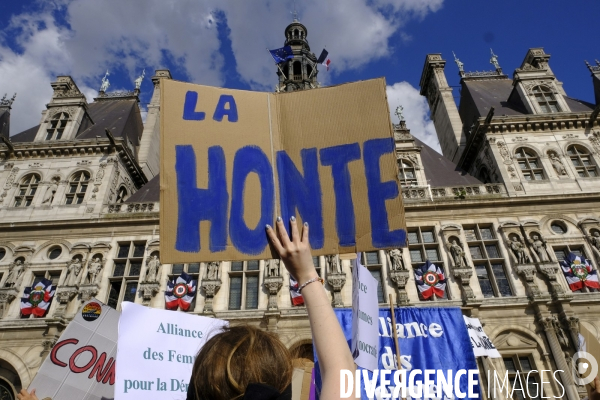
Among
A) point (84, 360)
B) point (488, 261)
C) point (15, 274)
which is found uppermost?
point (15, 274)

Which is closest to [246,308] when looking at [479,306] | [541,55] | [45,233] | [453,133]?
[479,306]

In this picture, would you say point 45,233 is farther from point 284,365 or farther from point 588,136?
point 588,136

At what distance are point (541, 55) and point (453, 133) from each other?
8.19 m

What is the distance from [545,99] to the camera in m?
22.5

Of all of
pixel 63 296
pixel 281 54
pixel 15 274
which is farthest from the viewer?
pixel 281 54

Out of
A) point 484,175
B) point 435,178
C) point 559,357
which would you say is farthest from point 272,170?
point 484,175

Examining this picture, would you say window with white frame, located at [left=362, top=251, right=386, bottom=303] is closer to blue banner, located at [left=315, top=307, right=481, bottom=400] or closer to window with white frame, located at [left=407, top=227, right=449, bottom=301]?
window with white frame, located at [left=407, top=227, right=449, bottom=301]

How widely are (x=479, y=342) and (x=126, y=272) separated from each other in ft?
45.7

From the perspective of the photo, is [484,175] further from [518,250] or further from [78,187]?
[78,187]

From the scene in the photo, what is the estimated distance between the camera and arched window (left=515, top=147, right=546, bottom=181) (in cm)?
1917

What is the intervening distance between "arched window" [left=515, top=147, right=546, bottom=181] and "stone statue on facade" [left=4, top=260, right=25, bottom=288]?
78.5ft

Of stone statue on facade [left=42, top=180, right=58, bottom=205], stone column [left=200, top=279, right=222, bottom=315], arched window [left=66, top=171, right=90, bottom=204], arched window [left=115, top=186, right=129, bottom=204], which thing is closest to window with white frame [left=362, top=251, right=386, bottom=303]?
stone column [left=200, top=279, right=222, bottom=315]

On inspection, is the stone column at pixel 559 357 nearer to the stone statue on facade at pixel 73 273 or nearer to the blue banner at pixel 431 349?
the blue banner at pixel 431 349

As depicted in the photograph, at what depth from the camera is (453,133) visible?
2591 centimetres
